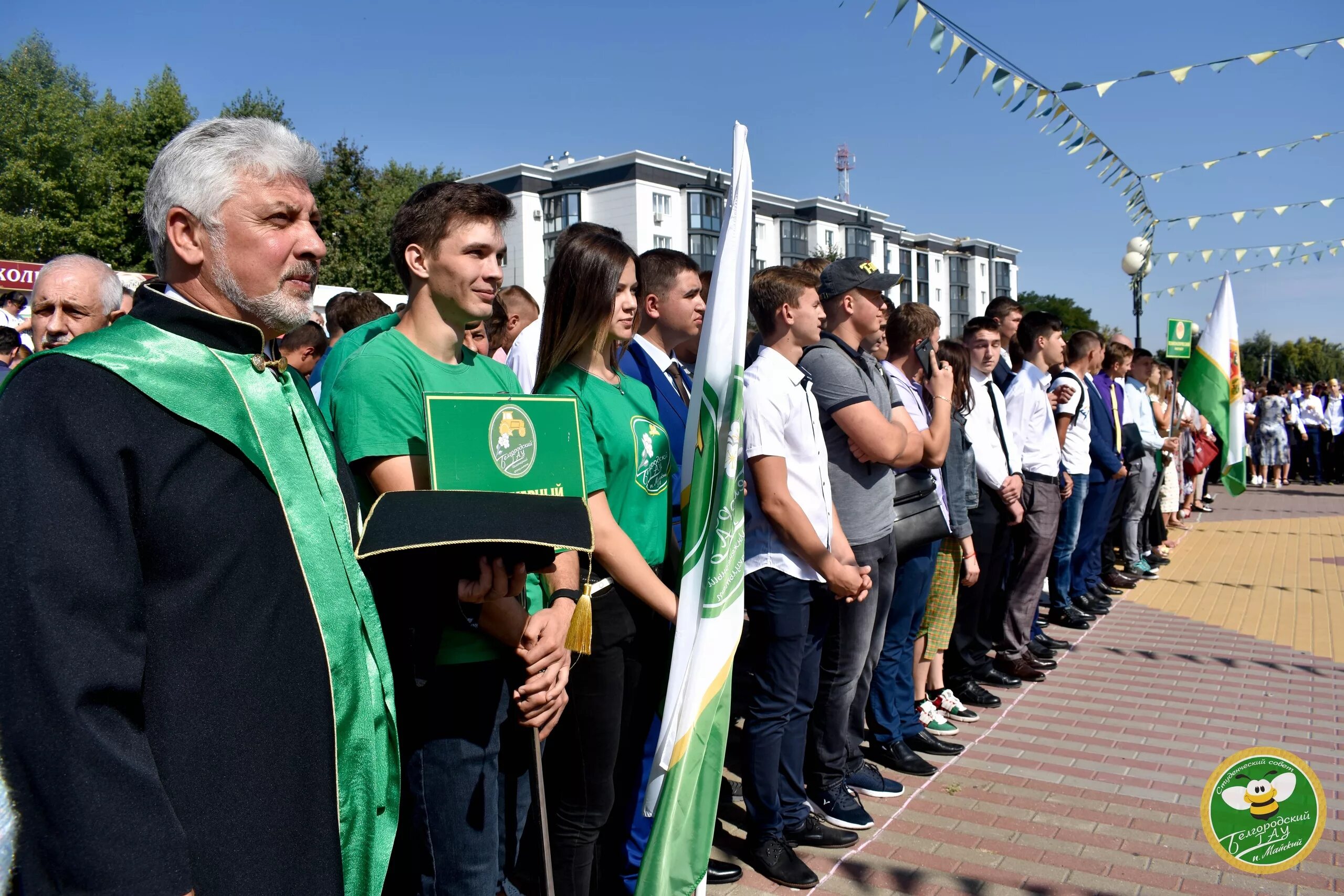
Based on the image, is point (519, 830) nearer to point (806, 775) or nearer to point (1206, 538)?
point (806, 775)

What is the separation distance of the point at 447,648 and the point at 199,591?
811 mm

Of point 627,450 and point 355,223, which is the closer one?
point 627,450

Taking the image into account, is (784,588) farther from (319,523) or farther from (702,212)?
(702,212)

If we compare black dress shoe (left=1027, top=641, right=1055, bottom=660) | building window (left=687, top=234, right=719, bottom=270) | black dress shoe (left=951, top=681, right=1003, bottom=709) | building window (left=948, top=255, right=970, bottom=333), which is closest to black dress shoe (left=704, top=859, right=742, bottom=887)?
black dress shoe (left=951, top=681, right=1003, bottom=709)

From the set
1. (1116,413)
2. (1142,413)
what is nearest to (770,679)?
(1116,413)

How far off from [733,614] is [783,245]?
74.7 m

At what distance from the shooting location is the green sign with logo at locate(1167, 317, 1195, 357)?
11.2 metres

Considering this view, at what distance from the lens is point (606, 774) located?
278 centimetres

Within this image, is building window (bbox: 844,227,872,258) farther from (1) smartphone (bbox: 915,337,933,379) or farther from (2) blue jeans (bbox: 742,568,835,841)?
(2) blue jeans (bbox: 742,568,835,841)

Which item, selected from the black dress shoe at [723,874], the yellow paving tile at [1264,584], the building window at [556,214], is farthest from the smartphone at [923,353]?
the building window at [556,214]

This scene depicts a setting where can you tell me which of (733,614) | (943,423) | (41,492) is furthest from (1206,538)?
(41,492)

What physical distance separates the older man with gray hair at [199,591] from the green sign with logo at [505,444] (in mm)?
214

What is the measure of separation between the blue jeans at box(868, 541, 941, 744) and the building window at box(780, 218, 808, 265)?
71242mm

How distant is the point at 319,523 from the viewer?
1672 millimetres
